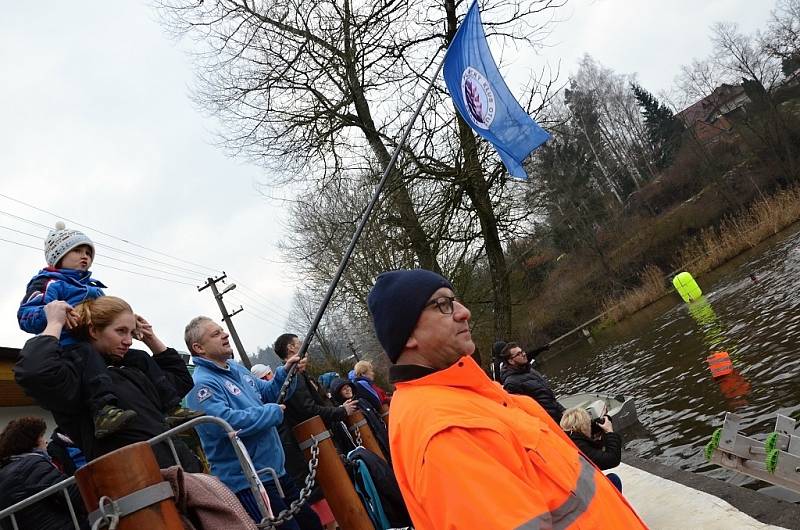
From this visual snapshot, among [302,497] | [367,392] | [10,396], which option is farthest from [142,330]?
[10,396]

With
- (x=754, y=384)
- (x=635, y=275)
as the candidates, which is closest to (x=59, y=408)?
(x=754, y=384)

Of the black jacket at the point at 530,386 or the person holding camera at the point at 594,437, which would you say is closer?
the person holding camera at the point at 594,437

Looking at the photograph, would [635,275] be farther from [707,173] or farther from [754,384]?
[754,384]

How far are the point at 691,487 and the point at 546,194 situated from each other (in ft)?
33.6

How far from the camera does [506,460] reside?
6.05 ft

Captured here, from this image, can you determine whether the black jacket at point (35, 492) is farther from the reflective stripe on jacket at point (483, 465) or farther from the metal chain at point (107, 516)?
the reflective stripe on jacket at point (483, 465)

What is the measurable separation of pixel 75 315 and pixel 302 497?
1.70 metres

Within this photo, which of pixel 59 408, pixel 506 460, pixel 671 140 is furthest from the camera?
pixel 671 140

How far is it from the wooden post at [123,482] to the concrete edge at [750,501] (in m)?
4.41

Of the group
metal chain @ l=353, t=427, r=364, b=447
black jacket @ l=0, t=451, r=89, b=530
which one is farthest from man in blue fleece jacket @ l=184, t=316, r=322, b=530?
metal chain @ l=353, t=427, r=364, b=447

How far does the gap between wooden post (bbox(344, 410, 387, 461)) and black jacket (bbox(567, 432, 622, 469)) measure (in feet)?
6.68

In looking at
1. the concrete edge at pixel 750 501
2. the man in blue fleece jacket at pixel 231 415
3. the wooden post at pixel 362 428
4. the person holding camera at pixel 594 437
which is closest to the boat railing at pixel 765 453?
the concrete edge at pixel 750 501

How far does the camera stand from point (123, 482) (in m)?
2.09

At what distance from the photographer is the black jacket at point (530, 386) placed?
6.51m
